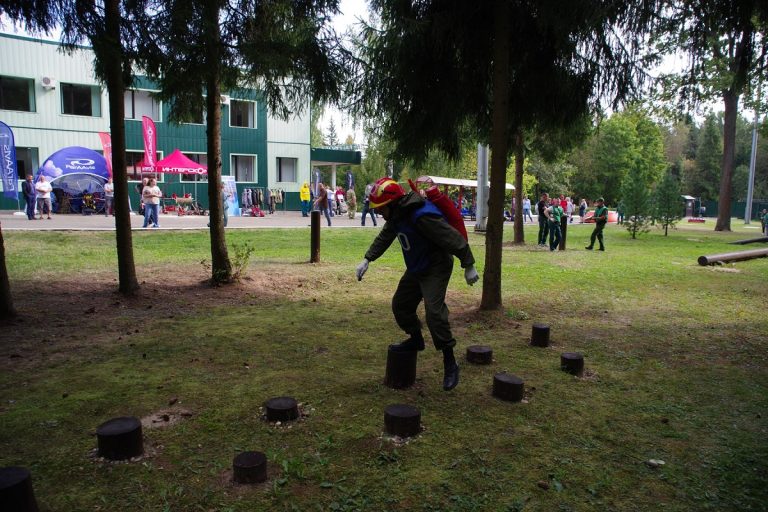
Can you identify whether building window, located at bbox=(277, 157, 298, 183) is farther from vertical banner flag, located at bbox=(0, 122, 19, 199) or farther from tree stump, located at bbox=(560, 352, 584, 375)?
tree stump, located at bbox=(560, 352, 584, 375)

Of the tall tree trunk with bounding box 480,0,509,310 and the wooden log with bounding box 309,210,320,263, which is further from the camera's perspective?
the wooden log with bounding box 309,210,320,263

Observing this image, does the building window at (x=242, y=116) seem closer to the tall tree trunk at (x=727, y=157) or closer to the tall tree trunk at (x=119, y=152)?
the tall tree trunk at (x=727, y=157)

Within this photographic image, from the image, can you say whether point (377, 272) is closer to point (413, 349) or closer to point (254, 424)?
point (413, 349)

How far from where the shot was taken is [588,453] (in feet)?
12.1

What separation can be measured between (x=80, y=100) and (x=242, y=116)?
368 inches

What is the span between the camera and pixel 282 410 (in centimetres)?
398

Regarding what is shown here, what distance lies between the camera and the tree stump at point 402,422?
12.4ft

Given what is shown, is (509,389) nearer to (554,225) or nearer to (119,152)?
(119,152)

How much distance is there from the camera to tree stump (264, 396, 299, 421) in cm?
400

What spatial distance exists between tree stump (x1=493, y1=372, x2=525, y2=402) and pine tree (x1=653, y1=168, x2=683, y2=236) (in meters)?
21.7

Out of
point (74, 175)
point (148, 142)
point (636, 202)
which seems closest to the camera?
point (636, 202)

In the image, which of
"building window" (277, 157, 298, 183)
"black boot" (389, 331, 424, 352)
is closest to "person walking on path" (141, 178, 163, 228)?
"black boot" (389, 331, 424, 352)

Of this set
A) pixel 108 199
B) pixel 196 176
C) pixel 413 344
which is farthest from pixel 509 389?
pixel 196 176

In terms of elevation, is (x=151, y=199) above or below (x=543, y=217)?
above
